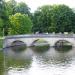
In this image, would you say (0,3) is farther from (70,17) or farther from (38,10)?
(38,10)

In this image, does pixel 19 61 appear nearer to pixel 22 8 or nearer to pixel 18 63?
pixel 18 63

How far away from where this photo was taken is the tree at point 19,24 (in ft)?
338

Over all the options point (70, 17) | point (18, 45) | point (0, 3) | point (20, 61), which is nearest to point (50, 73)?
point (20, 61)

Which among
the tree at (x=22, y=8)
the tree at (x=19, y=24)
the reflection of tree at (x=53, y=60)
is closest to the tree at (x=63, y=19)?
the tree at (x=19, y=24)

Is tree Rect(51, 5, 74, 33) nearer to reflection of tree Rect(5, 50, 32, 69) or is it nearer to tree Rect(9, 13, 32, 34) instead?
tree Rect(9, 13, 32, 34)

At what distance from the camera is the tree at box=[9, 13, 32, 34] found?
103 metres

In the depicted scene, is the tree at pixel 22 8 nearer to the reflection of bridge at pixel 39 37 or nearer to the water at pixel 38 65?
the reflection of bridge at pixel 39 37

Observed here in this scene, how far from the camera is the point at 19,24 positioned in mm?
104438

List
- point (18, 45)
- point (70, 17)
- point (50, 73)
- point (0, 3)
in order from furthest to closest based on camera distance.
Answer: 1. point (70, 17)
2. point (18, 45)
3. point (0, 3)
4. point (50, 73)

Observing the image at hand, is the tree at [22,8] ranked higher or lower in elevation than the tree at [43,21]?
higher

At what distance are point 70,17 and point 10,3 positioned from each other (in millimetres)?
18484

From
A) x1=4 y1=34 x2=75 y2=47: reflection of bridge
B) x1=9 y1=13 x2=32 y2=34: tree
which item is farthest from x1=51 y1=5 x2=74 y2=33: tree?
x1=4 y1=34 x2=75 y2=47: reflection of bridge

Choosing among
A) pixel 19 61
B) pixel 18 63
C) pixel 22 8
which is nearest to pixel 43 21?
pixel 22 8

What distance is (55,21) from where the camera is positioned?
4483 inches
